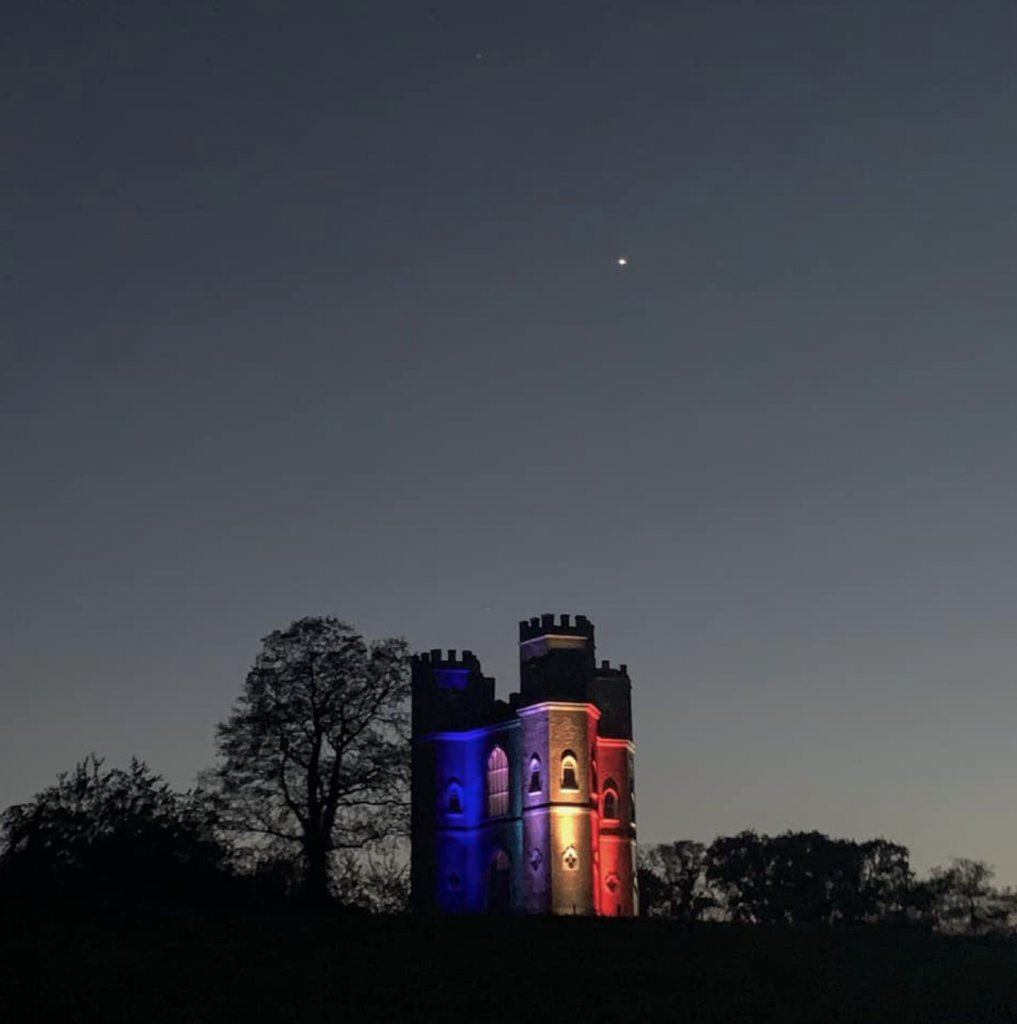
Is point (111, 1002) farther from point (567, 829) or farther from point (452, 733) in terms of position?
point (452, 733)

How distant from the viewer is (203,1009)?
114 ft

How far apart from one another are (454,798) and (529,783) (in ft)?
18.2

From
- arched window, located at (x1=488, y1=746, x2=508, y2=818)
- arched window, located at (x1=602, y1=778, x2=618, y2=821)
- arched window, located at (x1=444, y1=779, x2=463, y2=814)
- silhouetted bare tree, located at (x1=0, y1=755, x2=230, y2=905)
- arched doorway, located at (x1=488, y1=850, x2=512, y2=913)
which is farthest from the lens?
arched window, located at (x1=444, y1=779, x2=463, y2=814)

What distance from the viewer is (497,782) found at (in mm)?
69125

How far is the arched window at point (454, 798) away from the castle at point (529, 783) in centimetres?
4

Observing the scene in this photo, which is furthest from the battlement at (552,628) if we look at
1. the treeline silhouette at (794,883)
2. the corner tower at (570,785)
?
the treeline silhouette at (794,883)

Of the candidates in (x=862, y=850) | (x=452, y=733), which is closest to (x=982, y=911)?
(x=862, y=850)

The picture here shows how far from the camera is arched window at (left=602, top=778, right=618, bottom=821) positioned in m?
69.6

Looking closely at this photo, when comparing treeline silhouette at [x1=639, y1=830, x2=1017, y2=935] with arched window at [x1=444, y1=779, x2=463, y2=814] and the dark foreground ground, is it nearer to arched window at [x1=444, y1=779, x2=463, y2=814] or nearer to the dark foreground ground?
arched window at [x1=444, y1=779, x2=463, y2=814]

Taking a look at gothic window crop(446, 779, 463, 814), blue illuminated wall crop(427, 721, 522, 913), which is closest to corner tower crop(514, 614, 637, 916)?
blue illuminated wall crop(427, 721, 522, 913)

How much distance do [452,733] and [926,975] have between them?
104ft

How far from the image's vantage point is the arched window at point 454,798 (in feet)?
231

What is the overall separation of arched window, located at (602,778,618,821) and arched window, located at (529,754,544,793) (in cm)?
490

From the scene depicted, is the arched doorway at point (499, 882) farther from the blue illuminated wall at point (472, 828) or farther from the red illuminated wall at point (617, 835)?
the red illuminated wall at point (617, 835)
